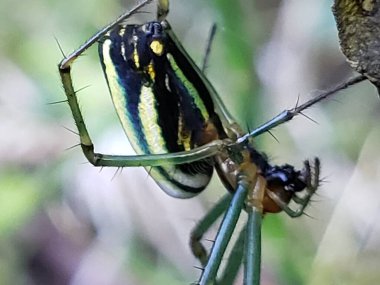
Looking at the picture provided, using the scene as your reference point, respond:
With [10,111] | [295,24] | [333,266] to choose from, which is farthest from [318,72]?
[10,111]

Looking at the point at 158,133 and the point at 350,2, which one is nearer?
the point at 350,2

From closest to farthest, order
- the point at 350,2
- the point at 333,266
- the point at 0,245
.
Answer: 1. the point at 350,2
2. the point at 333,266
3. the point at 0,245

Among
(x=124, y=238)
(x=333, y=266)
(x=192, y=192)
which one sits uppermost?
(x=192, y=192)

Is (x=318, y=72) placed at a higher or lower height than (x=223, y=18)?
lower

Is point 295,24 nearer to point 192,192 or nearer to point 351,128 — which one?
point 351,128

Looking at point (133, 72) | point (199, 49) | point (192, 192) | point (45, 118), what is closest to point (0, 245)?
point (45, 118)

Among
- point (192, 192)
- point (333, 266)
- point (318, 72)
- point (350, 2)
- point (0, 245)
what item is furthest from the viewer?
point (318, 72)

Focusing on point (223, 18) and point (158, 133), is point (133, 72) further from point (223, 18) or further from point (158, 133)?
point (223, 18)
